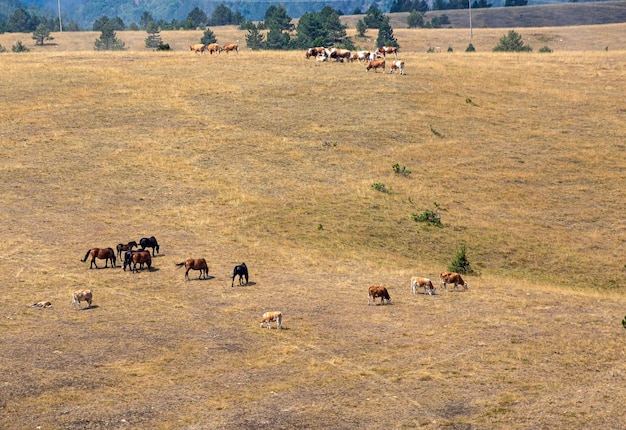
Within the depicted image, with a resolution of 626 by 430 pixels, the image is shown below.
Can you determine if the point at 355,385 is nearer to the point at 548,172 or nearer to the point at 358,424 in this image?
the point at 358,424

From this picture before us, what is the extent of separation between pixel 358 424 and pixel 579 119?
5282 cm

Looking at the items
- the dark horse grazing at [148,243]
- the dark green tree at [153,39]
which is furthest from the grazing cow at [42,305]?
the dark green tree at [153,39]

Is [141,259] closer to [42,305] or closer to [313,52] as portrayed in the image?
[42,305]

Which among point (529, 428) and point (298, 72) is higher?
point (298, 72)

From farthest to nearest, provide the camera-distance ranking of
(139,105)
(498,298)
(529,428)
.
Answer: (139,105)
(498,298)
(529,428)

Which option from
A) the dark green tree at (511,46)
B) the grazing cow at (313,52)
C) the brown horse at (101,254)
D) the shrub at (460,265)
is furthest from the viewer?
the dark green tree at (511,46)

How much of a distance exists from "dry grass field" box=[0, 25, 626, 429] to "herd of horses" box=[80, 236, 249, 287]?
0.62 meters

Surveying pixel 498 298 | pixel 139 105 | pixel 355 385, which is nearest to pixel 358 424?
pixel 355 385

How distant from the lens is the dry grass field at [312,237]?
1120 inches

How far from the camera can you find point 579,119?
73688mm

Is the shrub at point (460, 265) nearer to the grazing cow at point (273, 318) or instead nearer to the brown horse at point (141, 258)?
the grazing cow at point (273, 318)

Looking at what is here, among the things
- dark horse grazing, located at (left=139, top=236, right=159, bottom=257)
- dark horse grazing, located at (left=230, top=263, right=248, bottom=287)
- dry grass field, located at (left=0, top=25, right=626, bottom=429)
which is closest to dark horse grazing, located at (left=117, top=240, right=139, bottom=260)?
dark horse grazing, located at (left=139, top=236, right=159, bottom=257)

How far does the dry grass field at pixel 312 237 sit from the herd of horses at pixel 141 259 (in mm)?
618

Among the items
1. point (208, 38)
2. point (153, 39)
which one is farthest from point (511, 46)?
point (153, 39)
